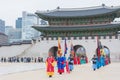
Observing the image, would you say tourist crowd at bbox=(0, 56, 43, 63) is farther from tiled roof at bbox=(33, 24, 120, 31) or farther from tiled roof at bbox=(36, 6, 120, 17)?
tiled roof at bbox=(36, 6, 120, 17)

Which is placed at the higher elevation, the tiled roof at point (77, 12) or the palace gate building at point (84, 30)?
the tiled roof at point (77, 12)

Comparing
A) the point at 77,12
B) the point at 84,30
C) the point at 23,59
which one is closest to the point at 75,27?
the point at 84,30

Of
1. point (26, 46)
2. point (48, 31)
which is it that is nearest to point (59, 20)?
point (48, 31)

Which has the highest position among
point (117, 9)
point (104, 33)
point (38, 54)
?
point (117, 9)

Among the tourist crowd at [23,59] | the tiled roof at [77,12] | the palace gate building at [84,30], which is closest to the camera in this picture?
the tourist crowd at [23,59]

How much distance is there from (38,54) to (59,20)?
399 inches

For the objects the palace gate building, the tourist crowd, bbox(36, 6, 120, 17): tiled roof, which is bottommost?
the tourist crowd

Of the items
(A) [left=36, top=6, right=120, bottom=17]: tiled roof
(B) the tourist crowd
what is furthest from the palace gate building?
(B) the tourist crowd

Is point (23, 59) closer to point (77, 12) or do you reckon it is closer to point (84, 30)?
point (84, 30)

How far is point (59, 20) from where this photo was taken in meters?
67.8

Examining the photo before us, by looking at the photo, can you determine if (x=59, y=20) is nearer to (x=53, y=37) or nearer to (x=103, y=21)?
(x=53, y=37)

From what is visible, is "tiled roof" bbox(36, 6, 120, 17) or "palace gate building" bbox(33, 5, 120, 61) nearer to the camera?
"palace gate building" bbox(33, 5, 120, 61)

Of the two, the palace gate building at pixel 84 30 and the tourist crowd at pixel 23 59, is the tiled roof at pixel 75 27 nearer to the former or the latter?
the palace gate building at pixel 84 30

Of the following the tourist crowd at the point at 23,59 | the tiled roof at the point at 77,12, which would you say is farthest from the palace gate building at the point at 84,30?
the tourist crowd at the point at 23,59
